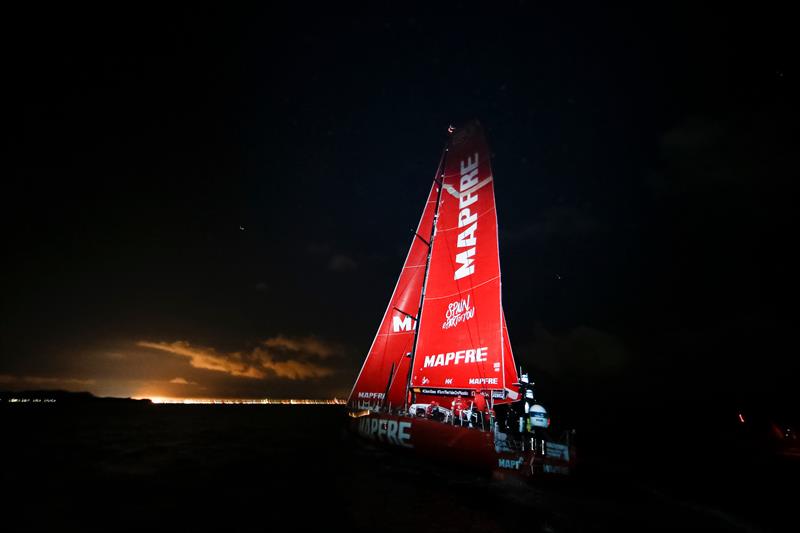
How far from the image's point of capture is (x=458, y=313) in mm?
17188

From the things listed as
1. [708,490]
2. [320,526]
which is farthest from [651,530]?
[708,490]

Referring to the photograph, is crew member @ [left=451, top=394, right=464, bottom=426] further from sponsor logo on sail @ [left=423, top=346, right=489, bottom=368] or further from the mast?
the mast

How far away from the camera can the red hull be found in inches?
484

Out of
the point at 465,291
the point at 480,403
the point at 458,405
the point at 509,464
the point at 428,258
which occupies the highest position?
the point at 428,258

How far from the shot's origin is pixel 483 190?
758 inches

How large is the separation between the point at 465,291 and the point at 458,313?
1.01m

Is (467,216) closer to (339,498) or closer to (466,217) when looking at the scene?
(466,217)

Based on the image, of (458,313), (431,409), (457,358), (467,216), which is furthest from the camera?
(467,216)

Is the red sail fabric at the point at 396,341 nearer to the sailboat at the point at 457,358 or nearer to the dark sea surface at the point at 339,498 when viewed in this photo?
the sailboat at the point at 457,358

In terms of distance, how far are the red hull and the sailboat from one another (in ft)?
0.11

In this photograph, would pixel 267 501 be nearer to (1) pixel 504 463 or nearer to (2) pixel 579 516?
(1) pixel 504 463

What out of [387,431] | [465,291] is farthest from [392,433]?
[465,291]

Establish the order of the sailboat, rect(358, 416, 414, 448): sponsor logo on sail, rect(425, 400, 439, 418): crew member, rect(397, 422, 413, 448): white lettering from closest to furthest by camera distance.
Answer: the sailboat < rect(397, 422, 413, 448): white lettering < rect(358, 416, 414, 448): sponsor logo on sail < rect(425, 400, 439, 418): crew member

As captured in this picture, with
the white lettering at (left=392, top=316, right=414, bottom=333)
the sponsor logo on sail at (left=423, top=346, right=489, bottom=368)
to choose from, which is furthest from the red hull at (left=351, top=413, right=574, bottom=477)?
the white lettering at (left=392, top=316, right=414, bottom=333)
